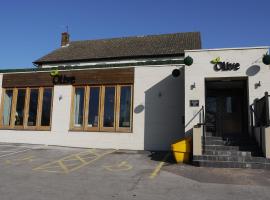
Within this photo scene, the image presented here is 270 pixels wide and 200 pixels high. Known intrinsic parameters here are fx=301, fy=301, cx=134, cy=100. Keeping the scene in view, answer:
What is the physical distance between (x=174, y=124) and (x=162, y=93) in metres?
1.62

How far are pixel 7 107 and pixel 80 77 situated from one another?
5059 millimetres

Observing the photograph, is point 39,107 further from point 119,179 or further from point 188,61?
point 119,179

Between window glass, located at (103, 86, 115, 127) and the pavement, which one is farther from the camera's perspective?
window glass, located at (103, 86, 115, 127)

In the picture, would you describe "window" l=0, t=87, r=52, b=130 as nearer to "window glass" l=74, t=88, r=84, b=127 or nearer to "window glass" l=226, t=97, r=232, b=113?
"window glass" l=74, t=88, r=84, b=127

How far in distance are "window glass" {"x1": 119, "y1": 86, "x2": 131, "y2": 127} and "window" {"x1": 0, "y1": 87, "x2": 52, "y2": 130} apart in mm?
4115

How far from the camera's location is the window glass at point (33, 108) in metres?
16.8

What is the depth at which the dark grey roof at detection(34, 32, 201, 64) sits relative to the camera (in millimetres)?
24344

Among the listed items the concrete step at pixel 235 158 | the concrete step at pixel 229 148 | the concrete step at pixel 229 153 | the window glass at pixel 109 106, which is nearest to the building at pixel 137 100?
the window glass at pixel 109 106

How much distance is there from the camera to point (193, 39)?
26.0 m

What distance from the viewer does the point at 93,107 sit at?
52.1 feet

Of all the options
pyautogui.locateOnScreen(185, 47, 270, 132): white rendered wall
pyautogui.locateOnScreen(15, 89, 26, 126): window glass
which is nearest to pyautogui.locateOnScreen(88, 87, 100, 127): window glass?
pyautogui.locateOnScreen(15, 89, 26, 126): window glass

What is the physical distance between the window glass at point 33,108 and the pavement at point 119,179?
452cm

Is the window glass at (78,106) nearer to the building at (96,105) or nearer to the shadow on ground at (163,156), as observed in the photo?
the building at (96,105)

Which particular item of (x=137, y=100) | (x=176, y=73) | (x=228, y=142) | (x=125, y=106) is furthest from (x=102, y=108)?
(x=228, y=142)
